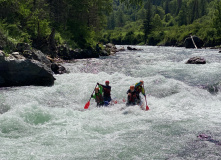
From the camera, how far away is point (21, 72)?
14.2m

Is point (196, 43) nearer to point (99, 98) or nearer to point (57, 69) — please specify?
point (57, 69)

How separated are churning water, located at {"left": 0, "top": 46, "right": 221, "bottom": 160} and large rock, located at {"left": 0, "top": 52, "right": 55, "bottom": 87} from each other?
2.58 feet

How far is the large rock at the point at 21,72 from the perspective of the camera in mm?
13797

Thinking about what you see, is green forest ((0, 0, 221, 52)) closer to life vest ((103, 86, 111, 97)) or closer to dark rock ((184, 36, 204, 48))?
dark rock ((184, 36, 204, 48))

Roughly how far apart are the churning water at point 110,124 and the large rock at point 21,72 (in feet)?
2.58

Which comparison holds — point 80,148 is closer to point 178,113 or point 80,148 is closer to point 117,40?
point 178,113

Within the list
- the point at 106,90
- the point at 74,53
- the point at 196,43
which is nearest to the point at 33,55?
the point at 106,90

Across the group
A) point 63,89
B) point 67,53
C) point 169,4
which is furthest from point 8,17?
point 169,4

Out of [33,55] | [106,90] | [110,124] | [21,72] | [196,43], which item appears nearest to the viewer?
[110,124]

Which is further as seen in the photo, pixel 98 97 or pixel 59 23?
pixel 59 23

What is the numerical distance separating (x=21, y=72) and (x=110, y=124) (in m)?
7.90

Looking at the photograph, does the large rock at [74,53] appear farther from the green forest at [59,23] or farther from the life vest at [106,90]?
the life vest at [106,90]

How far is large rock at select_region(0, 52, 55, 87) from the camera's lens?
13.8 m

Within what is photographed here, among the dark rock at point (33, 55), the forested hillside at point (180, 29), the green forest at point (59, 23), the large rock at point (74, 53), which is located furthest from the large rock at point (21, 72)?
the forested hillside at point (180, 29)
